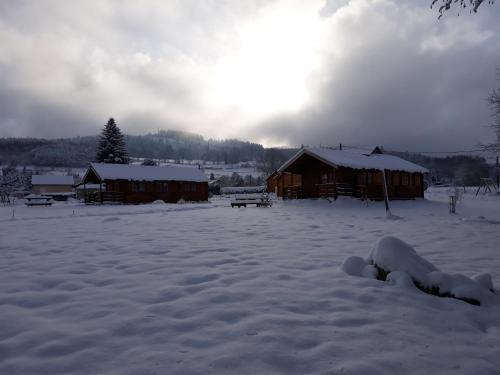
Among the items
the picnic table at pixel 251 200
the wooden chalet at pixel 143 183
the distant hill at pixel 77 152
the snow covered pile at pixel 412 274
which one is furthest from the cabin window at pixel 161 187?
the distant hill at pixel 77 152

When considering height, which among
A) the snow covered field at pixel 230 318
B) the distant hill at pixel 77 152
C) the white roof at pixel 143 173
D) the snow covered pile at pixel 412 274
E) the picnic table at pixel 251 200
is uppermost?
the distant hill at pixel 77 152

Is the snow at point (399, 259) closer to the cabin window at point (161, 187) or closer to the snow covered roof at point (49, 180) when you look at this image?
the cabin window at point (161, 187)

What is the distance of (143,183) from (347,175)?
71.4ft

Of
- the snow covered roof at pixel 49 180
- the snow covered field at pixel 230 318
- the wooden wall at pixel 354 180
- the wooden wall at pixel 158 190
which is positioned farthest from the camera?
the snow covered roof at pixel 49 180

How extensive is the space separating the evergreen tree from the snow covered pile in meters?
47.6

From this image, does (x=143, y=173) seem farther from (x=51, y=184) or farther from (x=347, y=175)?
(x=51, y=184)

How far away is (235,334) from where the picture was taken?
2.98 meters

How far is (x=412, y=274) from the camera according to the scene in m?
4.52

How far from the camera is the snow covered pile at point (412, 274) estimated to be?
402cm

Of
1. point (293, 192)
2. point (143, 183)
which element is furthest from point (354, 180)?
point (143, 183)

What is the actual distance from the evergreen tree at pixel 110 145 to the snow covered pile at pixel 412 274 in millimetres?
47631

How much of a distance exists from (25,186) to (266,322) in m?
89.0

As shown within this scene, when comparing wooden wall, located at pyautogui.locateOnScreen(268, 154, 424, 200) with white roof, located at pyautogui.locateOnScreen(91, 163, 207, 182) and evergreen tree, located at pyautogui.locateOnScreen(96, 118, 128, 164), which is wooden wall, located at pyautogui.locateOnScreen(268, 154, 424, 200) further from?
evergreen tree, located at pyautogui.locateOnScreen(96, 118, 128, 164)

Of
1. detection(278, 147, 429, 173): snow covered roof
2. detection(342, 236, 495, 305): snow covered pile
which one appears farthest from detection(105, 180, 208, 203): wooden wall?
detection(342, 236, 495, 305): snow covered pile
